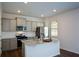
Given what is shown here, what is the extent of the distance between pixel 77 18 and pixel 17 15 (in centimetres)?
421


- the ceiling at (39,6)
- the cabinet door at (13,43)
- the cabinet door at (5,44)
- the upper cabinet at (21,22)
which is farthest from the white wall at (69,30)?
the cabinet door at (5,44)

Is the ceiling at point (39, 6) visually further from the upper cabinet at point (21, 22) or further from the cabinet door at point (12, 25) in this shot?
the upper cabinet at point (21, 22)

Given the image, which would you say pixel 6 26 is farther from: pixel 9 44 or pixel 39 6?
pixel 39 6

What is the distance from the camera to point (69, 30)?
5516 millimetres

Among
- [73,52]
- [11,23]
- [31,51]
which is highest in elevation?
[11,23]

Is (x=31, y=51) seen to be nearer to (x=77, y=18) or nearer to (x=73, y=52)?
(x=73, y=52)

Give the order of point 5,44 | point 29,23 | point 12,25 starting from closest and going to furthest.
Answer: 1. point 5,44
2. point 12,25
3. point 29,23

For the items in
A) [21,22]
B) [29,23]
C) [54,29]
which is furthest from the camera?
[29,23]

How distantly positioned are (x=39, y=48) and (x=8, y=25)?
322 centimetres

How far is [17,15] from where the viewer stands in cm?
675

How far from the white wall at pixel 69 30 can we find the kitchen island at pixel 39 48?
1112 mm

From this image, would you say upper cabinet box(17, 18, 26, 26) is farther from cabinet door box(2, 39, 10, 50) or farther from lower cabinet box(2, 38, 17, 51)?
cabinet door box(2, 39, 10, 50)

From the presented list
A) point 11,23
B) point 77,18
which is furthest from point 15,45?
point 77,18

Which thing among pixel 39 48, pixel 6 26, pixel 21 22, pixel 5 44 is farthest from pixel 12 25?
pixel 39 48
